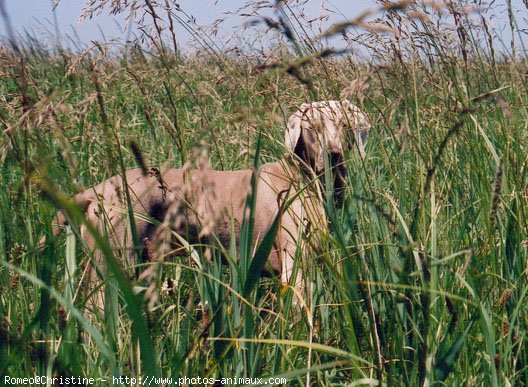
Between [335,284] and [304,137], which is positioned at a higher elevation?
[304,137]

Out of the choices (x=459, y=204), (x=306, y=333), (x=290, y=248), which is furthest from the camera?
(x=290, y=248)

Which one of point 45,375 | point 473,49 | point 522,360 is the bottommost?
point 522,360

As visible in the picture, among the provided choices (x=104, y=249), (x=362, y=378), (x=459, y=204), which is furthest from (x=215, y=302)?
(x=459, y=204)

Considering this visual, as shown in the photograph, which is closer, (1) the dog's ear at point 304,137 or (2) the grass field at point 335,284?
(2) the grass field at point 335,284

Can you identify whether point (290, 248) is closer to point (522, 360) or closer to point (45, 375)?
point (522, 360)

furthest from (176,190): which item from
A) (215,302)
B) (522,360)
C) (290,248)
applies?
(290,248)

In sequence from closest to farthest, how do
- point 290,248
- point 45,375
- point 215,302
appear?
point 45,375, point 215,302, point 290,248

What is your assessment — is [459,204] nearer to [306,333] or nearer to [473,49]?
[473,49]

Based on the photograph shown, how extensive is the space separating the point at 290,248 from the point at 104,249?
2328mm

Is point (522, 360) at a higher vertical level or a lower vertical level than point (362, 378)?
lower

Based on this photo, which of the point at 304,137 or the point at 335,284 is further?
the point at 304,137

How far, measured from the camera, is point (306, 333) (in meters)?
1.70

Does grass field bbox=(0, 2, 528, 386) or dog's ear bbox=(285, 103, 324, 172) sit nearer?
grass field bbox=(0, 2, 528, 386)

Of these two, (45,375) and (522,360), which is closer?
(45,375)
